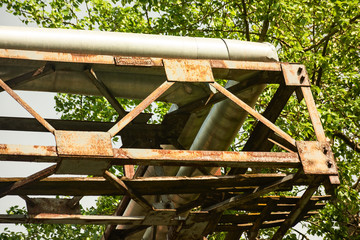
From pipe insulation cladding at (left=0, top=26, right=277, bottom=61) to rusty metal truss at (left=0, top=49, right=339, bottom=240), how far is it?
4.1 inches

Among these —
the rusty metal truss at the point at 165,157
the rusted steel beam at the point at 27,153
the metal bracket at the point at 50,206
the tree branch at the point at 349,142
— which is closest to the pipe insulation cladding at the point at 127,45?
the rusty metal truss at the point at 165,157

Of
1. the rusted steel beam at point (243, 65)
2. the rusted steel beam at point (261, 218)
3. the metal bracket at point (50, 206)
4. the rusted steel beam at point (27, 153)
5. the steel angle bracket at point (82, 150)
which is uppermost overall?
the rusted steel beam at point (243, 65)

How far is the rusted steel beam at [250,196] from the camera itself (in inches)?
261

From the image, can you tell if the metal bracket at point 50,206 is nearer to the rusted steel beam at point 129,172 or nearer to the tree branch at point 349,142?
the rusted steel beam at point 129,172

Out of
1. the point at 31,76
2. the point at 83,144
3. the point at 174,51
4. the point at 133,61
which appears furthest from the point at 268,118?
the point at 31,76

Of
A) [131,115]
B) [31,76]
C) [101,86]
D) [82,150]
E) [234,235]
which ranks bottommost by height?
[82,150]

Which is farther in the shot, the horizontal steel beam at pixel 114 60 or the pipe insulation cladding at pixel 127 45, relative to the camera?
the pipe insulation cladding at pixel 127 45

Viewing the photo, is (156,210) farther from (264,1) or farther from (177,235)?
(264,1)

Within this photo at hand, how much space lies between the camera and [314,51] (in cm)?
1366

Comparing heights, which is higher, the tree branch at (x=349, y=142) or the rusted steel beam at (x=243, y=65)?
the tree branch at (x=349, y=142)

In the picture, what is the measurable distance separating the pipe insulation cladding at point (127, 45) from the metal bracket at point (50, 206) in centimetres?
A: 167

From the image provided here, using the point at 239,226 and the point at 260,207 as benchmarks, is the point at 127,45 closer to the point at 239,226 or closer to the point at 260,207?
the point at 260,207

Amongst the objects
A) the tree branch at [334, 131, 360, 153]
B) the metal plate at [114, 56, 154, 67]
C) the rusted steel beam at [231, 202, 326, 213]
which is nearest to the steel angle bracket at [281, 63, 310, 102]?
the metal plate at [114, 56, 154, 67]

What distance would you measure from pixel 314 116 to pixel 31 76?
2.95m
